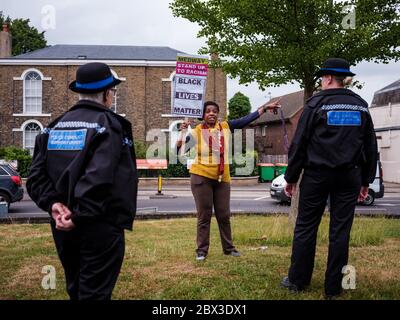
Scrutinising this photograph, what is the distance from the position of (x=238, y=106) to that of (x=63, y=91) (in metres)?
15.0

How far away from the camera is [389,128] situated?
31844 millimetres

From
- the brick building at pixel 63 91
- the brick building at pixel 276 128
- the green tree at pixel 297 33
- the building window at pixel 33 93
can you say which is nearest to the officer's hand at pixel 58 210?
the green tree at pixel 297 33

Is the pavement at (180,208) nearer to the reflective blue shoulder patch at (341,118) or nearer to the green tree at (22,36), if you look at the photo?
the reflective blue shoulder patch at (341,118)

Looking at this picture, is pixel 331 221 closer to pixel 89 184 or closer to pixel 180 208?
pixel 89 184

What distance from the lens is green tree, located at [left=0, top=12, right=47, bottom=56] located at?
146 feet

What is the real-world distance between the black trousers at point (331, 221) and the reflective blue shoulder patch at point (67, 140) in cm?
234

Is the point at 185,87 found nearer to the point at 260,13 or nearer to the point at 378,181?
the point at 260,13

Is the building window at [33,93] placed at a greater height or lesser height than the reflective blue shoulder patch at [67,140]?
greater

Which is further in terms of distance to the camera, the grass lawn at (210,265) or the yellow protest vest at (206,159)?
the yellow protest vest at (206,159)

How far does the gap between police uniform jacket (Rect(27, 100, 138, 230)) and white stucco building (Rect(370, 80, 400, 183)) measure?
100ft

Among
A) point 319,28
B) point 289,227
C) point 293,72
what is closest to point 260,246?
point 289,227

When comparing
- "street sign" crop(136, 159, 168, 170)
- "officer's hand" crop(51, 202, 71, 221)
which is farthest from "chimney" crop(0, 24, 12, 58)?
"officer's hand" crop(51, 202, 71, 221)

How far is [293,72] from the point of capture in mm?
8234

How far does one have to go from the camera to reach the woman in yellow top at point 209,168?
605cm
